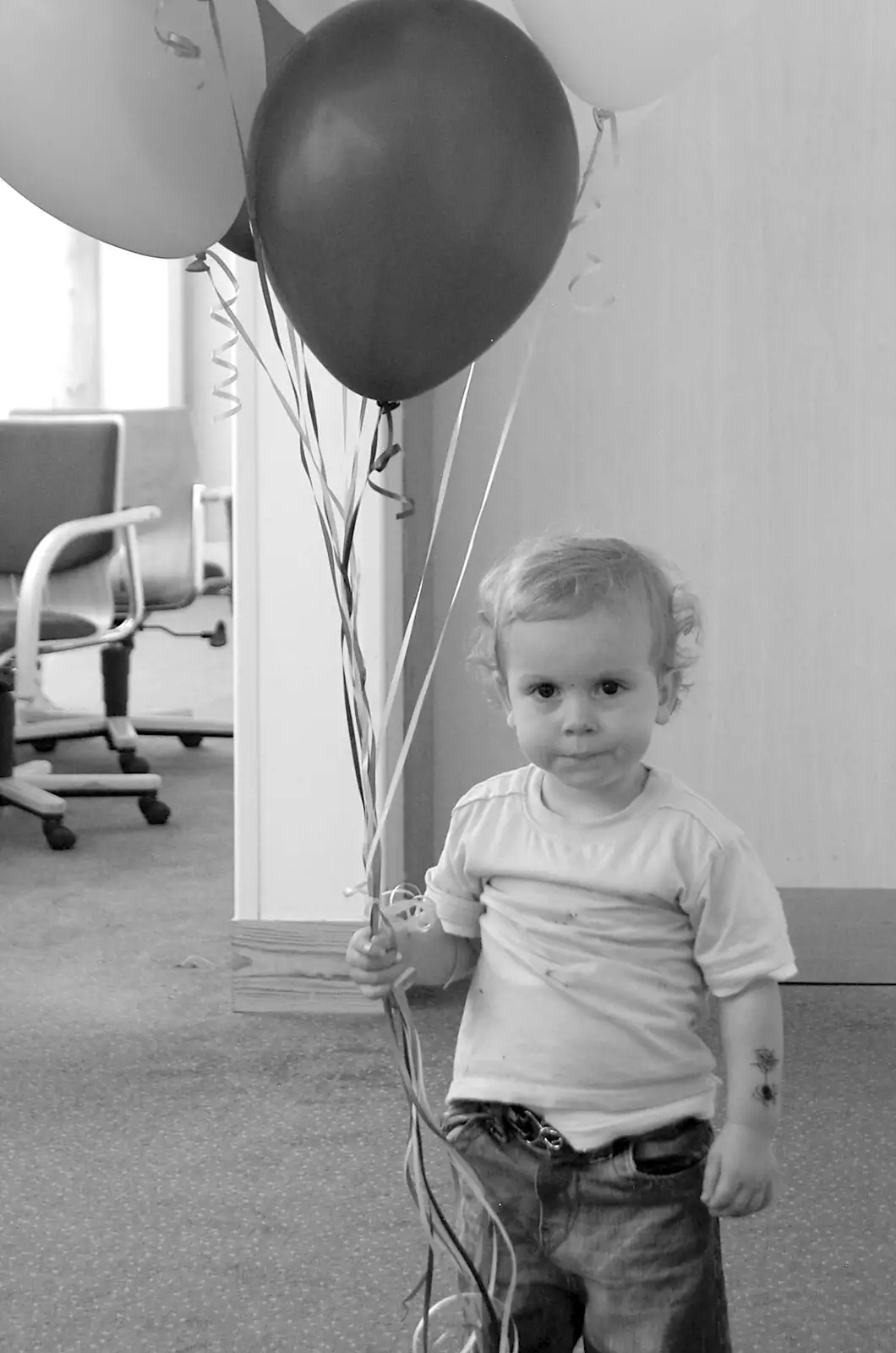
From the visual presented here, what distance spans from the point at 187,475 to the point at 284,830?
7.46 ft

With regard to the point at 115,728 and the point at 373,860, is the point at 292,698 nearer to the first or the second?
the point at 373,860

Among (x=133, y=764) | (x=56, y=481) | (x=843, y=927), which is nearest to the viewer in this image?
(x=843, y=927)

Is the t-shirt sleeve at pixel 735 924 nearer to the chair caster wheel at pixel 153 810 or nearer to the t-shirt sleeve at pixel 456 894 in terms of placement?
the t-shirt sleeve at pixel 456 894

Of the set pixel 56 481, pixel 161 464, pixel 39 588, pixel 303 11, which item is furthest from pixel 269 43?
pixel 161 464

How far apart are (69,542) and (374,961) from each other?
244cm

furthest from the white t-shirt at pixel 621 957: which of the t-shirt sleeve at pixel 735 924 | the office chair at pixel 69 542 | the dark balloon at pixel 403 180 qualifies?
the office chair at pixel 69 542

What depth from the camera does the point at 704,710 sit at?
7.50ft

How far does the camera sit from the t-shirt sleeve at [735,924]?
3.26 feet

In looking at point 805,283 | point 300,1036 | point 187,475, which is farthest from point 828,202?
point 187,475

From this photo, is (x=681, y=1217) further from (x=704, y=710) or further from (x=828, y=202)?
(x=828, y=202)

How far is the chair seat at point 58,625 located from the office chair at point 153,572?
0.41m

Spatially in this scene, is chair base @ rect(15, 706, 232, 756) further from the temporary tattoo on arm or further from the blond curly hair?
the temporary tattoo on arm

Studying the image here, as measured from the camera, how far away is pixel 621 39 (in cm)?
111

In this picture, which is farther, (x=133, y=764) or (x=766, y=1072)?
(x=133, y=764)
